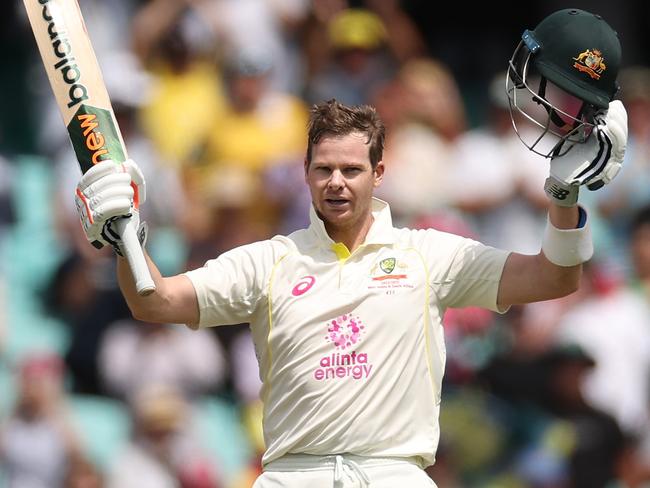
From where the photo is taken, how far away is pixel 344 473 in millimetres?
4660

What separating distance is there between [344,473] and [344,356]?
0.37 meters

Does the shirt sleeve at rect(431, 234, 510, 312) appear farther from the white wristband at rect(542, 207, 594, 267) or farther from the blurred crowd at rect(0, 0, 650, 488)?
the blurred crowd at rect(0, 0, 650, 488)

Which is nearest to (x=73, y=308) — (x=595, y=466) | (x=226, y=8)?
(x=226, y=8)

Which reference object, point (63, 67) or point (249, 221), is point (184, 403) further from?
point (63, 67)

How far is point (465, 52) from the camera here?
465 inches

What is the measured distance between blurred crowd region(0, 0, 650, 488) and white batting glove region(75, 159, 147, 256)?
3.22 meters

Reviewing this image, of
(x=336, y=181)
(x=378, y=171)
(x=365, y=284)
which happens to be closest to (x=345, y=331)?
(x=365, y=284)

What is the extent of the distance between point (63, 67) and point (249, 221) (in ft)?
12.3

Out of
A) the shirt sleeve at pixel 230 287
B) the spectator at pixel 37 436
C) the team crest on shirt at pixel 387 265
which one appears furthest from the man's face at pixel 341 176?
the spectator at pixel 37 436

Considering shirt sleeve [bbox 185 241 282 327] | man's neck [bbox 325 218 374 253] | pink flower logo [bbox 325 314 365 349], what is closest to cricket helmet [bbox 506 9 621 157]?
man's neck [bbox 325 218 374 253]

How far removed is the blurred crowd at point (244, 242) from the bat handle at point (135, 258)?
3207 mm

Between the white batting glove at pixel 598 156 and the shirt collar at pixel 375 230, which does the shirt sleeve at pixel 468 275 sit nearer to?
the shirt collar at pixel 375 230

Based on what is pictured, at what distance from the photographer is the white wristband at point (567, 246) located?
4.77 meters

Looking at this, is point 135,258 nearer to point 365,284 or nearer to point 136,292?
point 136,292
